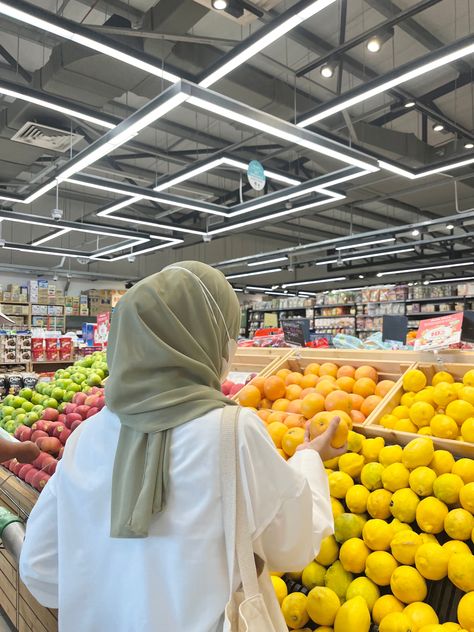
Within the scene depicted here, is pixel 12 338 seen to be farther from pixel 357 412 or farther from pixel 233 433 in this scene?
pixel 233 433

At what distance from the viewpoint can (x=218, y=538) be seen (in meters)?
0.96

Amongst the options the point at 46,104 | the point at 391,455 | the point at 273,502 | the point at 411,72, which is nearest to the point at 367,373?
the point at 391,455

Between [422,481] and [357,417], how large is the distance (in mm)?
593

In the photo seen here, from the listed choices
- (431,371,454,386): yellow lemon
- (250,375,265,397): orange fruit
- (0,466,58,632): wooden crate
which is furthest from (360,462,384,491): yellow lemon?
(0,466,58,632): wooden crate

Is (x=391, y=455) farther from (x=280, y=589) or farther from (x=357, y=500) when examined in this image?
(x=280, y=589)

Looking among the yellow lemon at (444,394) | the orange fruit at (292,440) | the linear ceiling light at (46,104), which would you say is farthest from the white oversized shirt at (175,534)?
the linear ceiling light at (46,104)

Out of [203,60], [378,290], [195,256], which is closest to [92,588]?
[203,60]

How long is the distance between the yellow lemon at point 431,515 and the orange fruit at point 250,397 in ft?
3.73

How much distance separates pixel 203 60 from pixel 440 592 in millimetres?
5244

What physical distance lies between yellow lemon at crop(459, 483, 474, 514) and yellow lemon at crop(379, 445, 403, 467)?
27 centimetres

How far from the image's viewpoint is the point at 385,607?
143 centimetres

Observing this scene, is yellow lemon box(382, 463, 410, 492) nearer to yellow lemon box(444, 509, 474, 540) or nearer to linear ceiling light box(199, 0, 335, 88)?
yellow lemon box(444, 509, 474, 540)

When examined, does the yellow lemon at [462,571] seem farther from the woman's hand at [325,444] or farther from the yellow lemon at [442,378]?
the yellow lemon at [442,378]

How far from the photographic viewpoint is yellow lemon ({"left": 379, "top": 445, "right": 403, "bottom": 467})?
1782mm
